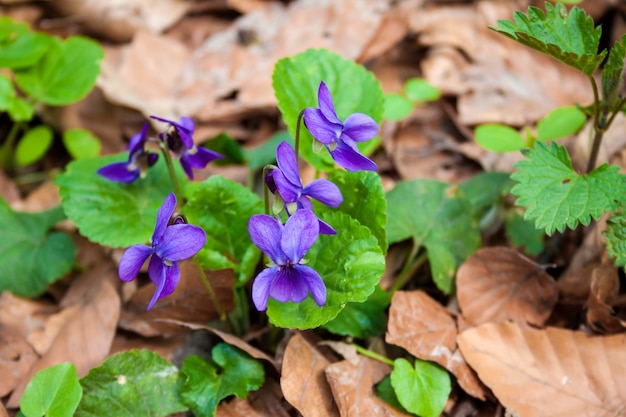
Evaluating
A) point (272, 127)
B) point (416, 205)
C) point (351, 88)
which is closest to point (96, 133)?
point (272, 127)

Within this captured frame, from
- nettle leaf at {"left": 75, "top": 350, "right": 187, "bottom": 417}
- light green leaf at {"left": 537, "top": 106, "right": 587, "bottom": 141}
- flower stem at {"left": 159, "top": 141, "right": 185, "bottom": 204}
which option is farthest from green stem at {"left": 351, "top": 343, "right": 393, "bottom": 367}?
light green leaf at {"left": 537, "top": 106, "right": 587, "bottom": 141}

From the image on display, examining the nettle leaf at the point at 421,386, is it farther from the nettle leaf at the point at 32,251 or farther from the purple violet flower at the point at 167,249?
the nettle leaf at the point at 32,251

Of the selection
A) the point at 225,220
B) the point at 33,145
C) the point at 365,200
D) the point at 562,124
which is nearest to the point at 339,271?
the point at 365,200

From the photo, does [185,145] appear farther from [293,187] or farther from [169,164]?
[293,187]

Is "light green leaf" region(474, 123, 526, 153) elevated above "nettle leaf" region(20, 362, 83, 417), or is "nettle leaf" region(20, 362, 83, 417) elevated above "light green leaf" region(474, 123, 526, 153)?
"light green leaf" region(474, 123, 526, 153)

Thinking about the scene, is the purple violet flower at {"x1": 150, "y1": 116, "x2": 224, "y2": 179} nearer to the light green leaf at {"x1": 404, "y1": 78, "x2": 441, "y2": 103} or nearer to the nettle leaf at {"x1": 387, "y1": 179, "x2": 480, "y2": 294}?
the nettle leaf at {"x1": 387, "y1": 179, "x2": 480, "y2": 294}

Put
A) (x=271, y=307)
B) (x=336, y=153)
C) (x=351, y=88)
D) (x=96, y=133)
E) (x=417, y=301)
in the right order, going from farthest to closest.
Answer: (x=96, y=133), (x=351, y=88), (x=417, y=301), (x=271, y=307), (x=336, y=153)

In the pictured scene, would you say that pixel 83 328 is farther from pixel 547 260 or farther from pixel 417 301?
pixel 547 260
